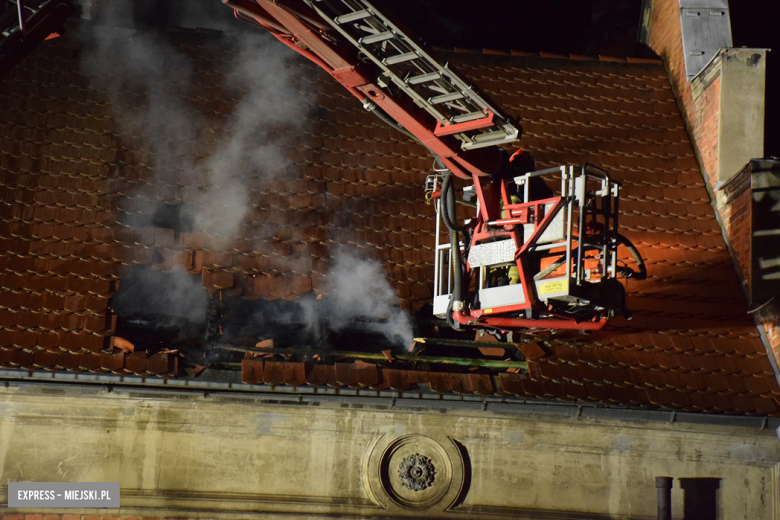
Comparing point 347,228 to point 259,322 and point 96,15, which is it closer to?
point 259,322

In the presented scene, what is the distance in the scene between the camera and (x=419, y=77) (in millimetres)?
6641

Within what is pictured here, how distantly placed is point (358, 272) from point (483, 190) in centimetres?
216

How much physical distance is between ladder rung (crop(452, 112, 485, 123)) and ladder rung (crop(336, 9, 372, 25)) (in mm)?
1455

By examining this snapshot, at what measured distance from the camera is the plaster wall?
25.3 feet

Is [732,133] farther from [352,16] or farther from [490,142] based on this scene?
[352,16]

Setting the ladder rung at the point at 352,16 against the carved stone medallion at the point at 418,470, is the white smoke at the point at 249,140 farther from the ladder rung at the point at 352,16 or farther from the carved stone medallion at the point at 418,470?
the ladder rung at the point at 352,16

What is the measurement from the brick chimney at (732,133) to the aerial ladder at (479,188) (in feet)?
7.72

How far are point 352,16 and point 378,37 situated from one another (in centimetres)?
29

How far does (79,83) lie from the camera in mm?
10000

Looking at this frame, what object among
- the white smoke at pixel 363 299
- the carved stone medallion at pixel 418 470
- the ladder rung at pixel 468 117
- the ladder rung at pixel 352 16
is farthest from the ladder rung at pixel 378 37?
the carved stone medallion at pixel 418 470

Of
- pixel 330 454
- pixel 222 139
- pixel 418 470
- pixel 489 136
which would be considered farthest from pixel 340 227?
pixel 418 470

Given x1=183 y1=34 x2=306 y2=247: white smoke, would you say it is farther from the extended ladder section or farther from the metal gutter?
the extended ladder section

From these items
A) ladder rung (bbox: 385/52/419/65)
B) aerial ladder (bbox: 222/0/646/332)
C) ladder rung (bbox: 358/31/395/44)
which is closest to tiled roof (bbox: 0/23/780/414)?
aerial ladder (bbox: 222/0/646/332)

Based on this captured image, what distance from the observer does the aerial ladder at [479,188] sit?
6.42 meters
